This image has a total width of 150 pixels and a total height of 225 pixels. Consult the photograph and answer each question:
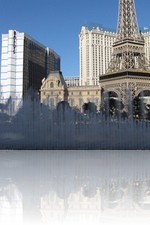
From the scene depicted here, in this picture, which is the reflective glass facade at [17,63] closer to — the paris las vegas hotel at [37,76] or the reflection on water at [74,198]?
the paris las vegas hotel at [37,76]

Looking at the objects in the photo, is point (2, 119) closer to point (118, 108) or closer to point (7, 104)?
point (7, 104)

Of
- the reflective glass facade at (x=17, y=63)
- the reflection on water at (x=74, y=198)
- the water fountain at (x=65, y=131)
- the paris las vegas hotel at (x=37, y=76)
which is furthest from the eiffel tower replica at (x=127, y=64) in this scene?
the reflection on water at (x=74, y=198)

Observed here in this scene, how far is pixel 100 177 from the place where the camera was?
8.71 m

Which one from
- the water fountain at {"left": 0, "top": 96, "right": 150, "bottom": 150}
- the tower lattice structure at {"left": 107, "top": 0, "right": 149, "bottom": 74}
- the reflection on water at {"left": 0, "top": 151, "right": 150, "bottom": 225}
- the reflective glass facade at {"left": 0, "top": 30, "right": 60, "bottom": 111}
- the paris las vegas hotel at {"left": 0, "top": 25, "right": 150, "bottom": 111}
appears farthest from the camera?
the reflective glass facade at {"left": 0, "top": 30, "right": 60, "bottom": 111}

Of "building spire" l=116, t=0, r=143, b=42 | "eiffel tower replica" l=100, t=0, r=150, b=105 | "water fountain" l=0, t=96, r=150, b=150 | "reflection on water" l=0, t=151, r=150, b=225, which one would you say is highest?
"building spire" l=116, t=0, r=143, b=42

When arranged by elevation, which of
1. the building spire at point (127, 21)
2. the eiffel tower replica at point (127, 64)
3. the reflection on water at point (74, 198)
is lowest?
the reflection on water at point (74, 198)

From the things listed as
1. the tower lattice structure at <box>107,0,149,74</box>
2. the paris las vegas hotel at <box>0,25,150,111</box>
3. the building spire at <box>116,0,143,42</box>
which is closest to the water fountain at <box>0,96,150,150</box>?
the paris las vegas hotel at <box>0,25,150,111</box>

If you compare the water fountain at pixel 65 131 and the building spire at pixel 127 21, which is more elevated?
the building spire at pixel 127 21

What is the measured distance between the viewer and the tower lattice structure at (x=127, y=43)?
6431 centimetres

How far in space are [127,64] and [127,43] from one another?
427cm

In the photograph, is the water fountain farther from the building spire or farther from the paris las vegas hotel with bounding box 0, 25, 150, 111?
the building spire

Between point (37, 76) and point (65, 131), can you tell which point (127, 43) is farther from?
point (65, 131)

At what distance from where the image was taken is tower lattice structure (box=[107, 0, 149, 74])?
64.3 meters

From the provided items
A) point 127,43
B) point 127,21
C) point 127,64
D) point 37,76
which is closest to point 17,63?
point 37,76
